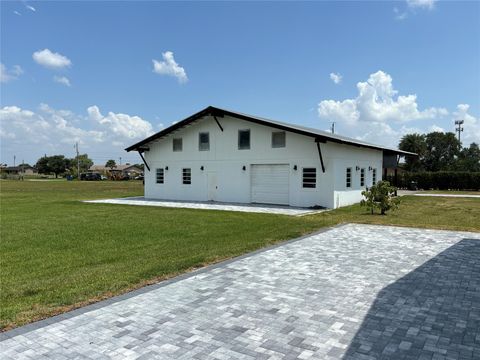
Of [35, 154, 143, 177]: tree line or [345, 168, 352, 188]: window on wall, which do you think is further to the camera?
[35, 154, 143, 177]: tree line

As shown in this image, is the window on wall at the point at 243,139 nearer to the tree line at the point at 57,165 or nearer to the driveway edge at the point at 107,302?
the driveway edge at the point at 107,302

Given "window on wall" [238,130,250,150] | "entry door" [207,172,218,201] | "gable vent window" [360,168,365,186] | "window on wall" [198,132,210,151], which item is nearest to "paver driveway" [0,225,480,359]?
"window on wall" [238,130,250,150]

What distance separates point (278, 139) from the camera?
19.2 metres

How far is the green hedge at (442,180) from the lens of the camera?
110 ft

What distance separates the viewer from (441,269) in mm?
6484

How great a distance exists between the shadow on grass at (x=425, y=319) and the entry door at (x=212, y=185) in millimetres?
15604

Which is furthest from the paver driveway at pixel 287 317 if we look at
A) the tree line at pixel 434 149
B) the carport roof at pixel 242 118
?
the tree line at pixel 434 149

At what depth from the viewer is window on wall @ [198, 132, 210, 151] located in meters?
21.6

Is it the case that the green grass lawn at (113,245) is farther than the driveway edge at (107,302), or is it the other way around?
the green grass lawn at (113,245)

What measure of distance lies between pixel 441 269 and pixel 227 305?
13.3 feet

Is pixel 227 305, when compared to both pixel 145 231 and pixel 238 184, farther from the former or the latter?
pixel 238 184

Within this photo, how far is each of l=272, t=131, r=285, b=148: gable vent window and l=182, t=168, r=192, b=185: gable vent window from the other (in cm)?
591

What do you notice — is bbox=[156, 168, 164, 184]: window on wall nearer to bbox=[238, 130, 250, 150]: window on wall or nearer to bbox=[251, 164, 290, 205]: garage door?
bbox=[238, 130, 250, 150]: window on wall

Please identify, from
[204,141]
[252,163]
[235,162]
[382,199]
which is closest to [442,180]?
[252,163]
